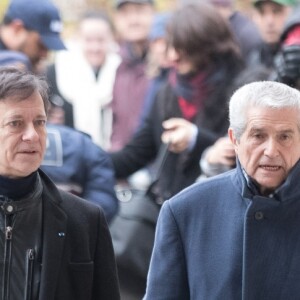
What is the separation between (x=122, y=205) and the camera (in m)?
7.16

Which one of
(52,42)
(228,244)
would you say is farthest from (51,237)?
(52,42)

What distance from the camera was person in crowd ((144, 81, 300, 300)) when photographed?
4855mm

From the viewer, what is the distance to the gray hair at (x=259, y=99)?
4.88 m

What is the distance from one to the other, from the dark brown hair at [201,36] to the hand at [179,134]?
1.59 feet

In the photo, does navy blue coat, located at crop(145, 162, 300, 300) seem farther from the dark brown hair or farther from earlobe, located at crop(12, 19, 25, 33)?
earlobe, located at crop(12, 19, 25, 33)

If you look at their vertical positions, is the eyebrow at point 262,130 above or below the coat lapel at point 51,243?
above

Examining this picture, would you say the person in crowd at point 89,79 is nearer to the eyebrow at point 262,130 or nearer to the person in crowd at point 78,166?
the person in crowd at point 78,166

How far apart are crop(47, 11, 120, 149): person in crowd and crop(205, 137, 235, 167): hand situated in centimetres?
281

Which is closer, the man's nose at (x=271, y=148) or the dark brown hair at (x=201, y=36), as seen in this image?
the man's nose at (x=271, y=148)

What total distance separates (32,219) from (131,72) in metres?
5.04

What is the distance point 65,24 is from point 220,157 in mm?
10094

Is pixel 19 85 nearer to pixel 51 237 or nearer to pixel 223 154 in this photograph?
pixel 51 237

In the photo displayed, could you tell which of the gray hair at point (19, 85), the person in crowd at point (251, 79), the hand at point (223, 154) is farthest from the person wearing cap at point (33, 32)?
the gray hair at point (19, 85)

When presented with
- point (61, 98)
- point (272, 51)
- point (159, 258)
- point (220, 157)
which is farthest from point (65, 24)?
point (159, 258)
